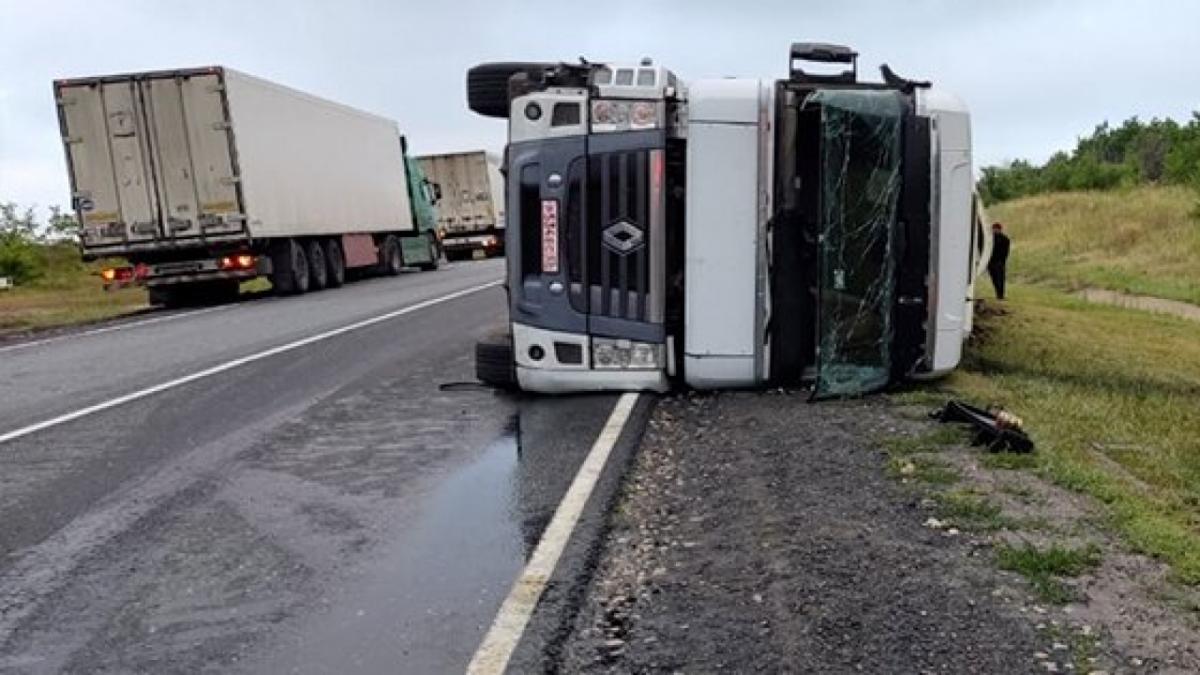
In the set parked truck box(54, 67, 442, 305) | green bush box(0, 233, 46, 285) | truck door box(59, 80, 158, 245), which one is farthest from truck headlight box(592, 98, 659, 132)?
green bush box(0, 233, 46, 285)

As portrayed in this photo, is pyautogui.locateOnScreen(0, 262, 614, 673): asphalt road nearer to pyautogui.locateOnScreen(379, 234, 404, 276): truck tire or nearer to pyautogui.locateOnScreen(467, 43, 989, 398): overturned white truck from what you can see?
pyautogui.locateOnScreen(467, 43, 989, 398): overturned white truck

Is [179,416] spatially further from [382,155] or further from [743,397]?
[382,155]

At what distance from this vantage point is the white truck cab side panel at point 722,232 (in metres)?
7.42

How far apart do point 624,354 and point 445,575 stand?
375 cm

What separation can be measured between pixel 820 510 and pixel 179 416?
490 cm

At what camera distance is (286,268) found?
20.6 meters

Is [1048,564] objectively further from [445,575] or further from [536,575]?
[445,575]

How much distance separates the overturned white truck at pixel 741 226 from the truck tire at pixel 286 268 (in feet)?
44.6

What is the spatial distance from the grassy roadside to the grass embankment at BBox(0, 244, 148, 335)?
46.8 feet

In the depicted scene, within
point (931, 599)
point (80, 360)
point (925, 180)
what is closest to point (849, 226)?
point (925, 180)

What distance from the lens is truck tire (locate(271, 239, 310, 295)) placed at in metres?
20.5

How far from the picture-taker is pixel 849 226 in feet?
24.0

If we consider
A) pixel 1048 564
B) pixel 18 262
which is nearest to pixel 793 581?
pixel 1048 564

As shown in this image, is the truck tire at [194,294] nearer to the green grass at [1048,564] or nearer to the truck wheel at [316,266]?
the truck wheel at [316,266]
